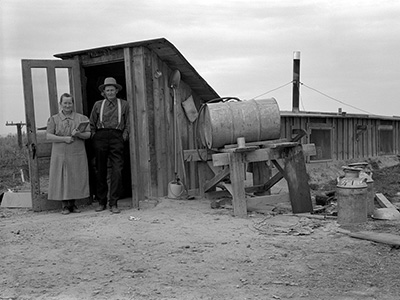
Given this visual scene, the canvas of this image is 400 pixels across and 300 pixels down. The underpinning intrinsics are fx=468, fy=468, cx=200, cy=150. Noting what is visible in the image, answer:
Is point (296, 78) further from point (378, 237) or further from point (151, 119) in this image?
point (378, 237)

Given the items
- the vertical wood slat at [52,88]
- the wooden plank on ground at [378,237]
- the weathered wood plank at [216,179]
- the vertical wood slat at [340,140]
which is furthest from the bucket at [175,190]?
the vertical wood slat at [340,140]

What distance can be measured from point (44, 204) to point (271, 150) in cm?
382

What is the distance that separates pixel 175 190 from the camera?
771 centimetres

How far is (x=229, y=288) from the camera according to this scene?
12.7 ft

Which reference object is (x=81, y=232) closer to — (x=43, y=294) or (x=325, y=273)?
(x=43, y=294)

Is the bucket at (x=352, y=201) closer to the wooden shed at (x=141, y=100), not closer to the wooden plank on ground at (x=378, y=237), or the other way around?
the wooden plank on ground at (x=378, y=237)

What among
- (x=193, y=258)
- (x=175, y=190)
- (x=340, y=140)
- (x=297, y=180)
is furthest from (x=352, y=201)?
(x=340, y=140)

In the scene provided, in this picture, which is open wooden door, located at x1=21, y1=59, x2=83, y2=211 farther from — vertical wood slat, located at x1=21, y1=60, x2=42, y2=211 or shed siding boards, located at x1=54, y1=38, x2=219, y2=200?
shed siding boards, located at x1=54, y1=38, x2=219, y2=200

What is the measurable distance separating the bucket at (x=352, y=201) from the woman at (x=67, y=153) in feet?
12.8

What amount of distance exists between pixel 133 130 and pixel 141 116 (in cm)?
26

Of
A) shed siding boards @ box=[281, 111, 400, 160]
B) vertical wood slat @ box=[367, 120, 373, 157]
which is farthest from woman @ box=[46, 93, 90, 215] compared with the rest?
vertical wood slat @ box=[367, 120, 373, 157]

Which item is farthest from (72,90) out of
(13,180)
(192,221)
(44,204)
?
(13,180)

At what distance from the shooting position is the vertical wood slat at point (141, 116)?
7.50 meters

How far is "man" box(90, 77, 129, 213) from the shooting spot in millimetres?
7363
